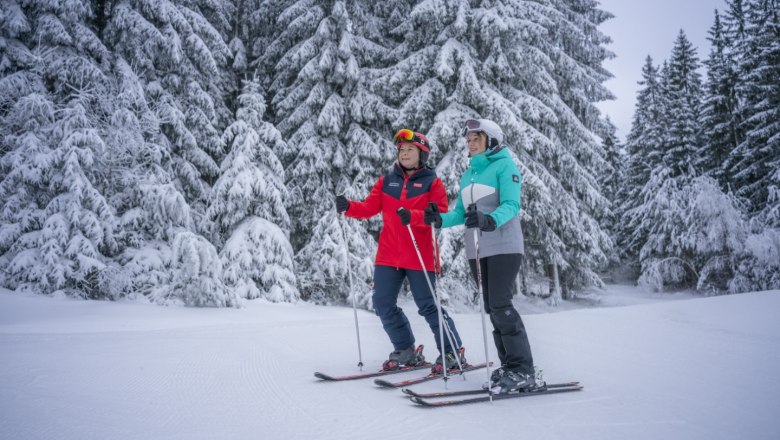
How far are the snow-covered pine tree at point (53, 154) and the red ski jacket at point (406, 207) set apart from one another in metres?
7.23

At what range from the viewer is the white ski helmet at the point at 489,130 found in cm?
359

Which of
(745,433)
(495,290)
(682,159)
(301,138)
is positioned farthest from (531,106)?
(682,159)

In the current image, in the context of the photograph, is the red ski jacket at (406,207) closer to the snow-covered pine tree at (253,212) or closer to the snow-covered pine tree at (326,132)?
the snow-covered pine tree at (253,212)

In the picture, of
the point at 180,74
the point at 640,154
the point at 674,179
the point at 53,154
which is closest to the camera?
the point at 53,154

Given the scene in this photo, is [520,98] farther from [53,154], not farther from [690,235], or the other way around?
[690,235]

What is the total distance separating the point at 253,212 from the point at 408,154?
7624 mm

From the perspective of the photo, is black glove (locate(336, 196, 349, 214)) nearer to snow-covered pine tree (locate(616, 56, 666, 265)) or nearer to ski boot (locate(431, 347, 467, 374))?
ski boot (locate(431, 347, 467, 374))

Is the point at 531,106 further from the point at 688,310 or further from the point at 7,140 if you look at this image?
the point at 7,140

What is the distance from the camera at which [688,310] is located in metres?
7.07

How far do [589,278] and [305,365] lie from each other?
13.2 m

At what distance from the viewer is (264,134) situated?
11359mm

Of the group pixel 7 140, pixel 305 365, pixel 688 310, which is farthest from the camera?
pixel 7 140

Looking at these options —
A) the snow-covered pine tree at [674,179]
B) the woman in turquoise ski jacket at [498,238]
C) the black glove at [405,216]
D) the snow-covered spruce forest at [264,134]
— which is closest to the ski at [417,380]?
the woman in turquoise ski jacket at [498,238]

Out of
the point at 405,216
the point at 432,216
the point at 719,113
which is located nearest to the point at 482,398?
the point at 432,216
